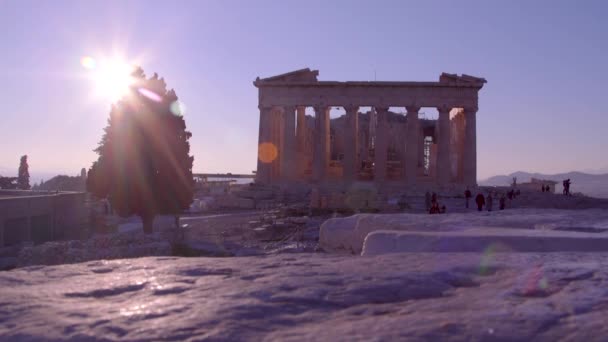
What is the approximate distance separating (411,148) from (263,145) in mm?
10904

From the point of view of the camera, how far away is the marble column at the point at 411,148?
4409 centimetres

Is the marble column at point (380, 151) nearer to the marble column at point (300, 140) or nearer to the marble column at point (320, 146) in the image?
the marble column at point (320, 146)

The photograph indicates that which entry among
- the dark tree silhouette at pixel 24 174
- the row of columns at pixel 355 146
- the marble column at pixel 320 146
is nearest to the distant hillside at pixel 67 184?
the dark tree silhouette at pixel 24 174

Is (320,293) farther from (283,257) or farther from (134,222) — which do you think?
(134,222)

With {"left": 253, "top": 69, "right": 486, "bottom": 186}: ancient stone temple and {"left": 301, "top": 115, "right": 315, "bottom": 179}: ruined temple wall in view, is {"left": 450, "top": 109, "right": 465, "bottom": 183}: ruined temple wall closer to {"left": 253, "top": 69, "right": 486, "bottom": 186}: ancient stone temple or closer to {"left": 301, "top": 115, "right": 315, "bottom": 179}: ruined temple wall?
{"left": 253, "top": 69, "right": 486, "bottom": 186}: ancient stone temple

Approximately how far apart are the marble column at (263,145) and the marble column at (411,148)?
1021 cm

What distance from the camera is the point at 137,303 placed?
3.65m

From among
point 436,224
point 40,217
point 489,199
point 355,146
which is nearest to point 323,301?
point 436,224

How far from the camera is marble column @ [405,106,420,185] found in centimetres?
4409

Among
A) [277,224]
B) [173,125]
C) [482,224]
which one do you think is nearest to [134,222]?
[173,125]

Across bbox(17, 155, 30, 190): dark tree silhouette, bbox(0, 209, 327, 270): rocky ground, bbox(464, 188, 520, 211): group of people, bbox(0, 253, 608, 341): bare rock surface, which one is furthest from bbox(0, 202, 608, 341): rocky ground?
bbox(17, 155, 30, 190): dark tree silhouette

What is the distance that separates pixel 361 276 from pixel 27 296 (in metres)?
2.20

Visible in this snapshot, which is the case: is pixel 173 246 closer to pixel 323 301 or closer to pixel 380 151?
pixel 323 301

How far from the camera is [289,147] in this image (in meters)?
44.8
